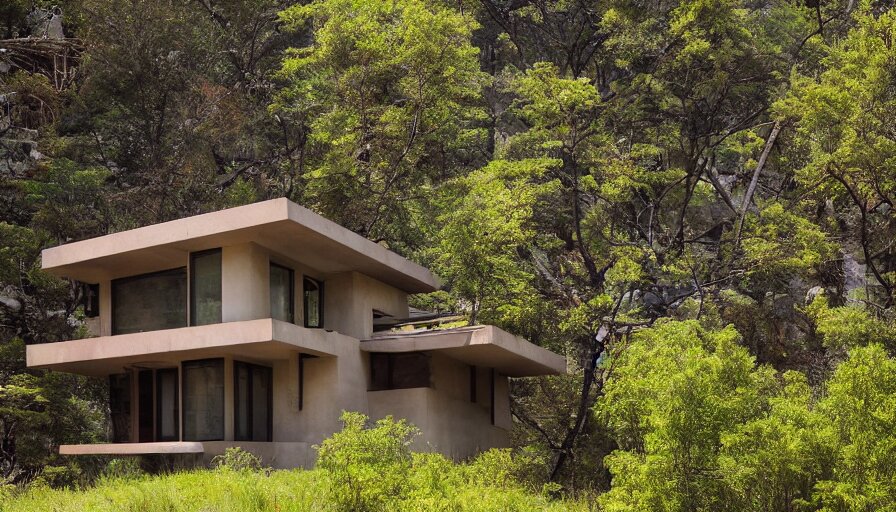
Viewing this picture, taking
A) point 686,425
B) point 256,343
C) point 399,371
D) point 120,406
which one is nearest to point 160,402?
point 120,406

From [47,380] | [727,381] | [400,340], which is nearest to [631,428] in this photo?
[727,381]

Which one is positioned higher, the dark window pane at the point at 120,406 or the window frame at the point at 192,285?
the window frame at the point at 192,285

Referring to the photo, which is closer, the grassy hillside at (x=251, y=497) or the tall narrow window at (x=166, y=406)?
the grassy hillside at (x=251, y=497)

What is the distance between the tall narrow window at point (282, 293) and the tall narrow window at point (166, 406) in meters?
2.53

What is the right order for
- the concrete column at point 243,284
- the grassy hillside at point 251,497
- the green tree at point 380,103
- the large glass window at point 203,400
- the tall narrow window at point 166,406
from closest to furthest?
the grassy hillside at point 251,497 < the concrete column at point 243,284 < the large glass window at point 203,400 < the tall narrow window at point 166,406 < the green tree at point 380,103

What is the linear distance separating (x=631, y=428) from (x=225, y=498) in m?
6.74

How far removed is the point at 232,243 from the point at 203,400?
10.3 feet

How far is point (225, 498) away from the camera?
15.2 m

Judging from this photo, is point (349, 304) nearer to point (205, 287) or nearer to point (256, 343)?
point (205, 287)

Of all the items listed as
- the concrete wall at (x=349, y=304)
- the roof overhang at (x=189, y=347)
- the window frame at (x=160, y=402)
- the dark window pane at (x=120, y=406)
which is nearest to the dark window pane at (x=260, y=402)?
the roof overhang at (x=189, y=347)

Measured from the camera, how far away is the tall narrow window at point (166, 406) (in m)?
21.2

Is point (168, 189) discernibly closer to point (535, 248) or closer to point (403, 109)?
point (403, 109)

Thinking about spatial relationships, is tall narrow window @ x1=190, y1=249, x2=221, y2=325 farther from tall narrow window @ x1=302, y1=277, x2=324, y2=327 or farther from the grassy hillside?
the grassy hillside

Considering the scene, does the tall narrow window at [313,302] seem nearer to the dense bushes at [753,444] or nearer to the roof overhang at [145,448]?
Result: the roof overhang at [145,448]
